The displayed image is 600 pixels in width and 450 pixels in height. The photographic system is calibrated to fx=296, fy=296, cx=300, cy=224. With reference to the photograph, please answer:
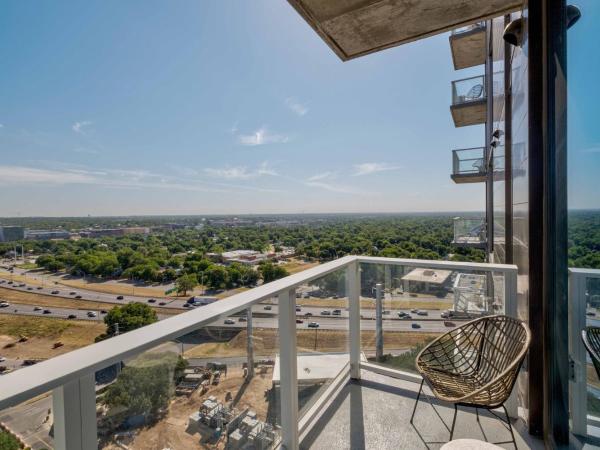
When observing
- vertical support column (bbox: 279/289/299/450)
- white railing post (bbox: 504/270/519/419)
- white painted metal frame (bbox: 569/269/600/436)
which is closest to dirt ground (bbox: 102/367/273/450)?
vertical support column (bbox: 279/289/299/450)

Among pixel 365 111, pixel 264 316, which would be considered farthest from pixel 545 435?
pixel 365 111

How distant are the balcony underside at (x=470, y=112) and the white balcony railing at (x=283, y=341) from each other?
21.0ft

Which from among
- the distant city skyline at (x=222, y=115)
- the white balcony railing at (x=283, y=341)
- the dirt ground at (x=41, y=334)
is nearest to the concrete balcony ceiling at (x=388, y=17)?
the distant city skyline at (x=222, y=115)

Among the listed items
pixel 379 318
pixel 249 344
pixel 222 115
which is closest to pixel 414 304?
pixel 379 318

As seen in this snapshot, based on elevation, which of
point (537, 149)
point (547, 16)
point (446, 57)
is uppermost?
point (446, 57)

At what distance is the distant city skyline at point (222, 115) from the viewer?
6.23 meters

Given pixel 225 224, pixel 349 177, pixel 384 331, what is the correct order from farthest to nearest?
pixel 225 224
pixel 349 177
pixel 384 331

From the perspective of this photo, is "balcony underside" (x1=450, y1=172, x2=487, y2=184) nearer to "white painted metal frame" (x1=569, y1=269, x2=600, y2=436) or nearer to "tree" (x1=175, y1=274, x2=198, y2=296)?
"white painted metal frame" (x1=569, y1=269, x2=600, y2=436)

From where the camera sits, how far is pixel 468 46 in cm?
677

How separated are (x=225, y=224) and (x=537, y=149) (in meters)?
43.1

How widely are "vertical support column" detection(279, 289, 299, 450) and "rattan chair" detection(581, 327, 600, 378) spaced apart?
1.42 metres

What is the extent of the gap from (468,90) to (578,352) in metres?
7.36

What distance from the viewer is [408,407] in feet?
7.39

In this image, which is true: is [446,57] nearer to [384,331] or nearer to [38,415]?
[384,331]
